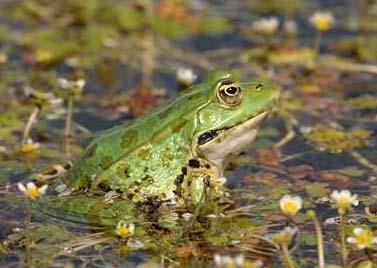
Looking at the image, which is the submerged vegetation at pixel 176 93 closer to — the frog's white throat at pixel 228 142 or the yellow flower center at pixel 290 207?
the yellow flower center at pixel 290 207

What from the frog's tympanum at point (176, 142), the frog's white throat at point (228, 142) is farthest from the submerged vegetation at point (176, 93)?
the frog's white throat at point (228, 142)

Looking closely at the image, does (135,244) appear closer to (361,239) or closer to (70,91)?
(361,239)

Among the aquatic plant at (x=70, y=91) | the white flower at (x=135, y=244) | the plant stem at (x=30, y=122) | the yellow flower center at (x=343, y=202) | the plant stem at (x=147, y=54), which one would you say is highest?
the plant stem at (x=147, y=54)

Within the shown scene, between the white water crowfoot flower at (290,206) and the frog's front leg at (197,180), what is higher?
the frog's front leg at (197,180)

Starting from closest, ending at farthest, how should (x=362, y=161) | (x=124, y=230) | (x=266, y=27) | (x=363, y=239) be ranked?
(x=363, y=239)
(x=124, y=230)
(x=362, y=161)
(x=266, y=27)

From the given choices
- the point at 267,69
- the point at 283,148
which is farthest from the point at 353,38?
the point at 283,148

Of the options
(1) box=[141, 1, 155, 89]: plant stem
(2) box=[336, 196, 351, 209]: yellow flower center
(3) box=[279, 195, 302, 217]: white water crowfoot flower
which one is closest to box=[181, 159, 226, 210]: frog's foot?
(3) box=[279, 195, 302, 217]: white water crowfoot flower

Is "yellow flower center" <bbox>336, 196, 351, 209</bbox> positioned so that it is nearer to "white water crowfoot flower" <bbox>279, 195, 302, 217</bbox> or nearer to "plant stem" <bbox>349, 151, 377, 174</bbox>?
"white water crowfoot flower" <bbox>279, 195, 302, 217</bbox>

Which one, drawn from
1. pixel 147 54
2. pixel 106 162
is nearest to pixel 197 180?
pixel 106 162
